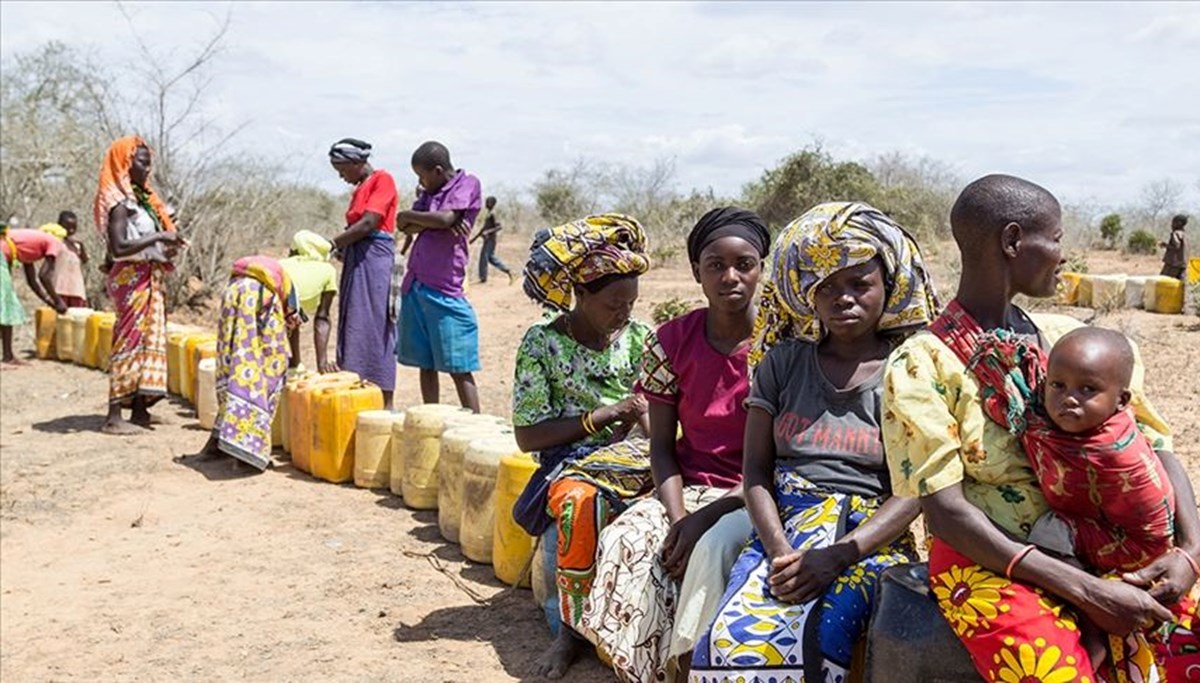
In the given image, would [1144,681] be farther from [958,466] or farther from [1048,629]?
[958,466]

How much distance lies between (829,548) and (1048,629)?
0.58 m

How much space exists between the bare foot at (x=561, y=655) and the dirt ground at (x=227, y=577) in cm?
5

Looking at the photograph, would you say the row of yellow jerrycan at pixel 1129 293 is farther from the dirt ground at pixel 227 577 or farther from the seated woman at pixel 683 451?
the seated woman at pixel 683 451

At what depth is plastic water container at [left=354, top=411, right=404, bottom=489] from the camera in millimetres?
6055

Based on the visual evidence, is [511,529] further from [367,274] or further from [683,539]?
[367,274]

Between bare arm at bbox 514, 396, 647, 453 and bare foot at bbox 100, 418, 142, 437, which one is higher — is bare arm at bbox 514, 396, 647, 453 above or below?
above

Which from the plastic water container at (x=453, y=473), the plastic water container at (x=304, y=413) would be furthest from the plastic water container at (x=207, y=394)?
the plastic water container at (x=453, y=473)

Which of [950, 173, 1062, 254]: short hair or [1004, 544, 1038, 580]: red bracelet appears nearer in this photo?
[1004, 544, 1038, 580]: red bracelet

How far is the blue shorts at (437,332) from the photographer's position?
21.5ft

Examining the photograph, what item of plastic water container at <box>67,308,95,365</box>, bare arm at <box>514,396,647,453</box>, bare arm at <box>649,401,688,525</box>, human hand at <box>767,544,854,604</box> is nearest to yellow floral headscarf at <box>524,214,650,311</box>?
bare arm at <box>514,396,647,453</box>

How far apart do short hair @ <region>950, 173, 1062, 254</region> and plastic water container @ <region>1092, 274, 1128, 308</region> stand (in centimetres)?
1070

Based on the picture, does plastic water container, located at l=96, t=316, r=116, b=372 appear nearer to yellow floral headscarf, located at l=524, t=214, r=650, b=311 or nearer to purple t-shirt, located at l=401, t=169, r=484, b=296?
purple t-shirt, located at l=401, t=169, r=484, b=296

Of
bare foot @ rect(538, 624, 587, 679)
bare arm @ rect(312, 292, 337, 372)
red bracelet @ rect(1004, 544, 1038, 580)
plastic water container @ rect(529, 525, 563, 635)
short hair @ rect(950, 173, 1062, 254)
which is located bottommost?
bare foot @ rect(538, 624, 587, 679)

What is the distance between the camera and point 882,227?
2.79 metres
